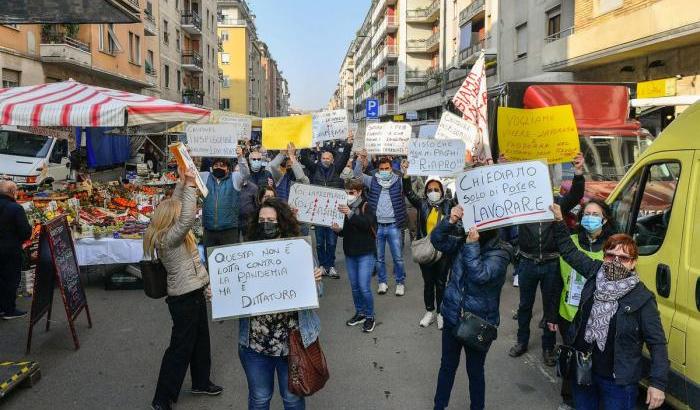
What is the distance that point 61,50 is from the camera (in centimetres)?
2312

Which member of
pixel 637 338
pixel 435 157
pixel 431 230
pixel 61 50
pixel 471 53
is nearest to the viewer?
pixel 637 338

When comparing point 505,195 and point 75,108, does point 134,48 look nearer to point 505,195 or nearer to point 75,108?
point 75,108

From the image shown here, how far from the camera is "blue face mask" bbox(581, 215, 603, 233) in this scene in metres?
4.28

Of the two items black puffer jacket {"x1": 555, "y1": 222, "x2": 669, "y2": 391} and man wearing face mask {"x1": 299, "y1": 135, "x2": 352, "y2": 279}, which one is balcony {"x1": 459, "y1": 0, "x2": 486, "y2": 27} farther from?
black puffer jacket {"x1": 555, "y1": 222, "x2": 669, "y2": 391}

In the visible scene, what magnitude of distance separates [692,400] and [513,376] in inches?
75.2

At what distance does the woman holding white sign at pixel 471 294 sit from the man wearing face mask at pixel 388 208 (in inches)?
145

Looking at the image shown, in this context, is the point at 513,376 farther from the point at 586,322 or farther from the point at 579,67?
the point at 579,67

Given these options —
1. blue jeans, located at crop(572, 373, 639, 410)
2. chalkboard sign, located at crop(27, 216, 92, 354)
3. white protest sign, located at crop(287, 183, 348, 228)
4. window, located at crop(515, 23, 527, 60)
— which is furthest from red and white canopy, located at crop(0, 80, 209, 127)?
window, located at crop(515, 23, 527, 60)

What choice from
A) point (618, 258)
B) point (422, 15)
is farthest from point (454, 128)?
point (422, 15)

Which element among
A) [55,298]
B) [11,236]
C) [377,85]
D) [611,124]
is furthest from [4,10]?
[377,85]

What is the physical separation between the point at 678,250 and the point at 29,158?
17440 millimetres

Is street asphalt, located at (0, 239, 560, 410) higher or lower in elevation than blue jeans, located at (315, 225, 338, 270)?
lower

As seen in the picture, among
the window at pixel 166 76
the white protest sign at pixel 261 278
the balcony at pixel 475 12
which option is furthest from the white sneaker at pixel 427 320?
the window at pixel 166 76

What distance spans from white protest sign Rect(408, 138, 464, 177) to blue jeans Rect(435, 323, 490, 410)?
12.0 feet
